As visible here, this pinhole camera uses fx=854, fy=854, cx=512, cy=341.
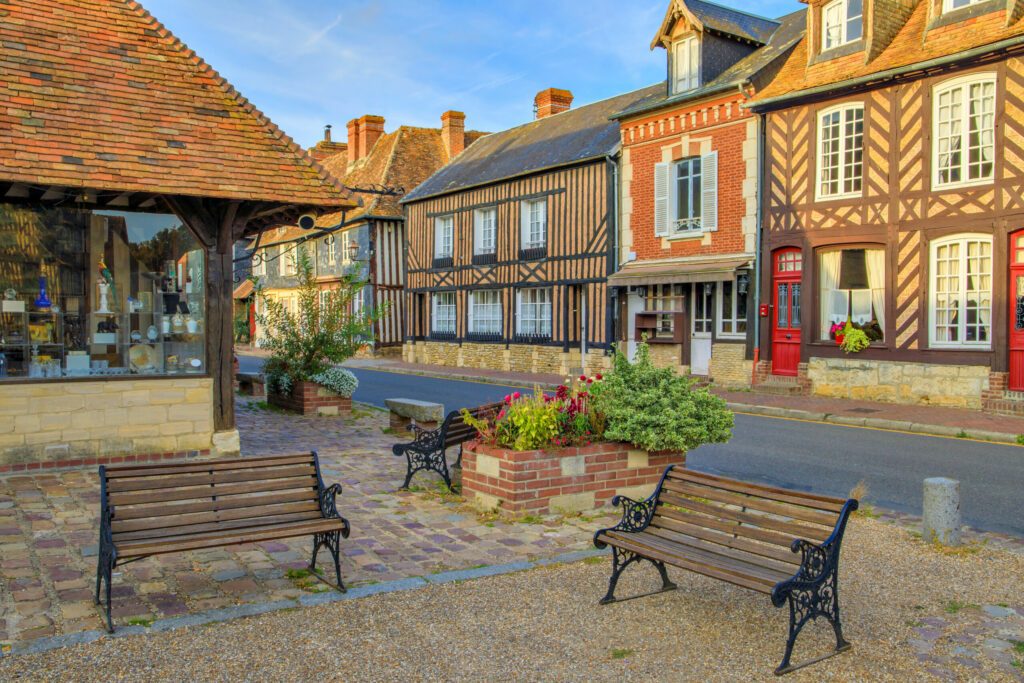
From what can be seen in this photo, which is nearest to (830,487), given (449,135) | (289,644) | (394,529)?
(394,529)

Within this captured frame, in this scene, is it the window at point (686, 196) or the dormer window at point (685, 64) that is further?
the dormer window at point (685, 64)

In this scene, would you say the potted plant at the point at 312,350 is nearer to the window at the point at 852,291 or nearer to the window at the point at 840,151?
the window at the point at 852,291

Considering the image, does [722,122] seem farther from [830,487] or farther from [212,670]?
[212,670]

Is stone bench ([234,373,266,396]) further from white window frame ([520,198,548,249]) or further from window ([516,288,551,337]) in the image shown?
white window frame ([520,198,548,249])

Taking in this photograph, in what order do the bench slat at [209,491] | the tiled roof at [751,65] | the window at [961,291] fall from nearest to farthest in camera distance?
the bench slat at [209,491], the window at [961,291], the tiled roof at [751,65]

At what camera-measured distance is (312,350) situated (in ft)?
44.8

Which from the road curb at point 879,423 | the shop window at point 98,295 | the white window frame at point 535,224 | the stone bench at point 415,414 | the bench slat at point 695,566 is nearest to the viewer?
the bench slat at point 695,566

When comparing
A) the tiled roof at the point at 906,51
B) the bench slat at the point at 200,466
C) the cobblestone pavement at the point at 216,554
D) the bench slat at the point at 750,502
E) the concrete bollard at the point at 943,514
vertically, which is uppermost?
the tiled roof at the point at 906,51

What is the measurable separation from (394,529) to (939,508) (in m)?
3.93

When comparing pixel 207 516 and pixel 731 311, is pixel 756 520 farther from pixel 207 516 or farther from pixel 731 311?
pixel 731 311

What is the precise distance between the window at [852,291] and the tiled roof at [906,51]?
3.35m

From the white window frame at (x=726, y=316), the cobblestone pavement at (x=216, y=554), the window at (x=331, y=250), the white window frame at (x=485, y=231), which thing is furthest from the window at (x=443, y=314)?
the cobblestone pavement at (x=216, y=554)

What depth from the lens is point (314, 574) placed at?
529 centimetres

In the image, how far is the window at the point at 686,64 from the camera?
19.5 metres
